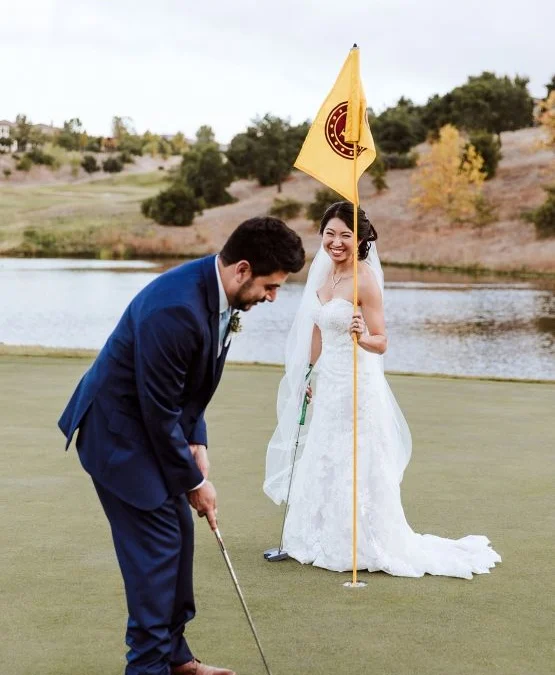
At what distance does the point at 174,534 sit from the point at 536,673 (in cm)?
140

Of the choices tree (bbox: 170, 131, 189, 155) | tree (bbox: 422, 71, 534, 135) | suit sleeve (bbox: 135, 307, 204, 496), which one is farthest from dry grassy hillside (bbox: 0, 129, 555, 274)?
suit sleeve (bbox: 135, 307, 204, 496)

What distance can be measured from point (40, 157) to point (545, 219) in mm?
45235

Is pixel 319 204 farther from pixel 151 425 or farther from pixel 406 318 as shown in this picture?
pixel 151 425

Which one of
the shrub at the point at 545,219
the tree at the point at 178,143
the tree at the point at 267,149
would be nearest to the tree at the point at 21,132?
the tree at the point at 178,143

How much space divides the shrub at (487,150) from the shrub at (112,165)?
34.1 meters

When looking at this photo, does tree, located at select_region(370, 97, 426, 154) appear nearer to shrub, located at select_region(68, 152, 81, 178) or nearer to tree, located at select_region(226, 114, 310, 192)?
tree, located at select_region(226, 114, 310, 192)

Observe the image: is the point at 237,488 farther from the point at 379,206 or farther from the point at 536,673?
the point at 379,206

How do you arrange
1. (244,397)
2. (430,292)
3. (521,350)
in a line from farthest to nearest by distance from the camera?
(430,292) → (521,350) → (244,397)

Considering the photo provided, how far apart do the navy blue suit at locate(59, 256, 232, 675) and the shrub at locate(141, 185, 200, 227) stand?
59461mm

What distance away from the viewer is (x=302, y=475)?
592 centimetres

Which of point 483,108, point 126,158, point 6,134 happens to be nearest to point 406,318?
point 483,108

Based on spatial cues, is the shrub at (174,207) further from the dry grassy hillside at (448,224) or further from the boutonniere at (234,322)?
the boutonniere at (234,322)

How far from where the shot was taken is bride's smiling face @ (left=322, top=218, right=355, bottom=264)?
572 cm

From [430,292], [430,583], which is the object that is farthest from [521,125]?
[430,583]
